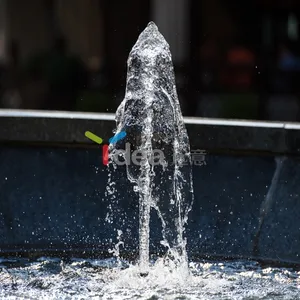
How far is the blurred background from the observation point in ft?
43.0

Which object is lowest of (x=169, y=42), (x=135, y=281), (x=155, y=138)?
(x=135, y=281)

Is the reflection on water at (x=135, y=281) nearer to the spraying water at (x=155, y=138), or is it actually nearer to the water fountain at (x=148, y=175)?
the water fountain at (x=148, y=175)

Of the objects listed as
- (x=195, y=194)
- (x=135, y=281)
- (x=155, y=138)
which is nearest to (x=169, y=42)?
(x=155, y=138)

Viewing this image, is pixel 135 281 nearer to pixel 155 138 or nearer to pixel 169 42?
pixel 155 138

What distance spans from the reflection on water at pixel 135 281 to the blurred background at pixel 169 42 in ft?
21.8

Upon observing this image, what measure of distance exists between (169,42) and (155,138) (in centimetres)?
796

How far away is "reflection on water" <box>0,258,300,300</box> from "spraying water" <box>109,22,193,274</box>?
1.73ft

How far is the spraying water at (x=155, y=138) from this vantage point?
5.50 metres

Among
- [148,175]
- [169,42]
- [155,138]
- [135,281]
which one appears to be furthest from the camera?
[169,42]

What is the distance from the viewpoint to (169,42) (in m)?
13.5

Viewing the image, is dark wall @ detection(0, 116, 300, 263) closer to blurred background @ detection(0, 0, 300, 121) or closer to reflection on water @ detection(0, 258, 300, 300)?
reflection on water @ detection(0, 258, 300, 300)


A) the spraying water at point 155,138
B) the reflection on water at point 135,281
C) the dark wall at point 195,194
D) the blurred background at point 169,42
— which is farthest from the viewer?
the blurred background at point 169,42

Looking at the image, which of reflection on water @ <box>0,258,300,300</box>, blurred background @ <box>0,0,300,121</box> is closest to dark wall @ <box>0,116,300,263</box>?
reflection on water @ <box>0,258,300,300</box>

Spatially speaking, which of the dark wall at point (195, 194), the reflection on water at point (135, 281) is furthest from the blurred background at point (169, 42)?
the reflection on water at point (135, 281)
